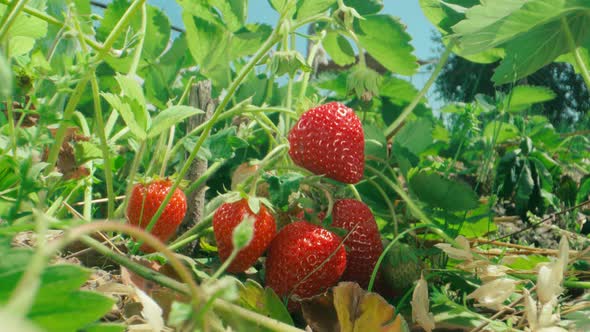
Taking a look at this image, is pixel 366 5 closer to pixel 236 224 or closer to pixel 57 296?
pixel 236 224

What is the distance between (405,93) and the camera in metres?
1.60

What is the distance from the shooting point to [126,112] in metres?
0.68

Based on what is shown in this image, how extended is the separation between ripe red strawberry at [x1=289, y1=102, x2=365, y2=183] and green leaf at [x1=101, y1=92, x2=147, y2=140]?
0.21m

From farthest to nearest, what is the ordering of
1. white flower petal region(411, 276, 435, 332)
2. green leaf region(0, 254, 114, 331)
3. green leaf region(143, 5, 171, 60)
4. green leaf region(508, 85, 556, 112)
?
1. green leaf region(508, 85, 556, 112)
2. green leaf region(143, 5, 171, 60)
3. white flower petal region(411, 276, 435, 332)
4. green leaf region(0, 254, 114, 331)

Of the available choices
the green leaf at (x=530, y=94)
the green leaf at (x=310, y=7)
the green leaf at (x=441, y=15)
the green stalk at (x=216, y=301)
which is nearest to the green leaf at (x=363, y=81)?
the green leaf at (x=310, y=7)

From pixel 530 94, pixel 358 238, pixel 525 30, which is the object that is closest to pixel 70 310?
pixel 358 238

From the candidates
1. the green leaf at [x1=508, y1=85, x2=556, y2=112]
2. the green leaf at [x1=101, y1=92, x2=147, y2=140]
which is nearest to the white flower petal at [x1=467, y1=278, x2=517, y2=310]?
the green leaf at [x1=101, y1=92, x2=147, y2=140]

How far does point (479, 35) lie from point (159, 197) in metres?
0.46

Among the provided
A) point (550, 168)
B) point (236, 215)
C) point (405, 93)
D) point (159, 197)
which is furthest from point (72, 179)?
point (550, 168)

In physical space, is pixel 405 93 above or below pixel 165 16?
below

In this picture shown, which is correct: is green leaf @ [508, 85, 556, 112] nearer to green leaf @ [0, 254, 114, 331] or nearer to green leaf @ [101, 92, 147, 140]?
green leaf @ [101, 92, 147, 140]

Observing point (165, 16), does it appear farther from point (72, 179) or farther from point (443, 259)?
point (443, 259)

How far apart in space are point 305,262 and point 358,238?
0.10 meters

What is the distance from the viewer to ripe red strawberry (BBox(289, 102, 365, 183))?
2.65ft
